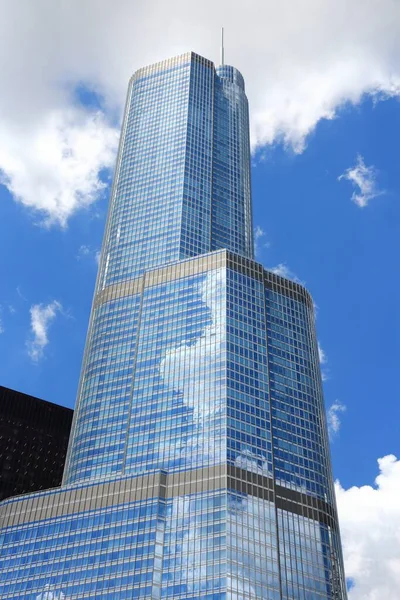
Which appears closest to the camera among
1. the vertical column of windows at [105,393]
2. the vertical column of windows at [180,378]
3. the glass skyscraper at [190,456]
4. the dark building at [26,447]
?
the glass skyscraper at [190,456]

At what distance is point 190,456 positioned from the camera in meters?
132

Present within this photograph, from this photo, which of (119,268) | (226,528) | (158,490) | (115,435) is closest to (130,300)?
Result: (119,268)

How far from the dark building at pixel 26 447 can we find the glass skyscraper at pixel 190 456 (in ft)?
123

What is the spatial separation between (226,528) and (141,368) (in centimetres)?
4095

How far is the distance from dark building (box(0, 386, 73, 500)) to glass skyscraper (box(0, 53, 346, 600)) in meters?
37.5

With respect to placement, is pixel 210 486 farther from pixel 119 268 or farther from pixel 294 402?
pixel 119 268

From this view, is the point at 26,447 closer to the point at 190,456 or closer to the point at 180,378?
the point at 180,378

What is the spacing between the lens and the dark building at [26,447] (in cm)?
18575

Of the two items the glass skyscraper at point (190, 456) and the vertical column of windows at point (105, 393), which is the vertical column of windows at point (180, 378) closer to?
the glass skyscraper at point (190, 456)

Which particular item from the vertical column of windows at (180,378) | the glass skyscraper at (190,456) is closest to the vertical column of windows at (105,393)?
the glass skyscraper at (190,456)

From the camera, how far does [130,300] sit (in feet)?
546

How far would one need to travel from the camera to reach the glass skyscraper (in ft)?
393

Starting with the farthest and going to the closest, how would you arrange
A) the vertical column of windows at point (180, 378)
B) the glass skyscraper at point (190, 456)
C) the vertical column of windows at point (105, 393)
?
the vertical column of windows at point (105, 393) → the vertical column of windows at point (180, 378) → the glass skyscraper at point (190, 456)

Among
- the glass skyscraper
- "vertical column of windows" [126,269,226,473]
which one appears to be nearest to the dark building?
the glass skyscraper
